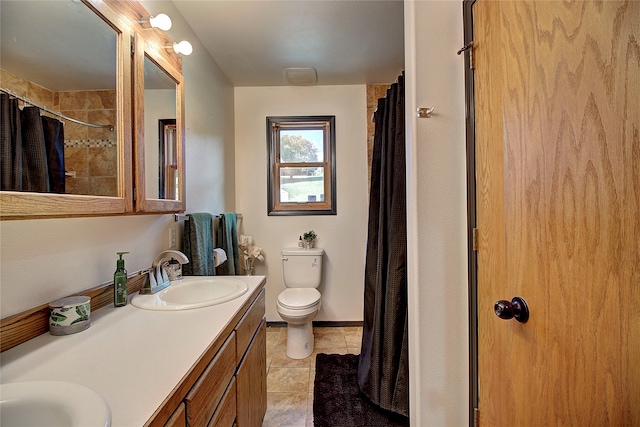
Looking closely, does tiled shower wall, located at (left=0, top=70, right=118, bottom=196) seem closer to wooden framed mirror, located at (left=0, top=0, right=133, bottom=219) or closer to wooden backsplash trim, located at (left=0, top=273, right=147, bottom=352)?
wooden framed mirror, located at (left=0, top=0, right=133, bottom=219)

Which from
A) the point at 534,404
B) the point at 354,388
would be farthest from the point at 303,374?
the point at 534,404

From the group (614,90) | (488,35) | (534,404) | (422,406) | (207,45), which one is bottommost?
(422,406)

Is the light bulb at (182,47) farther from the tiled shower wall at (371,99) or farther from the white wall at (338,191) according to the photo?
the tiled shower wall at (371,99)

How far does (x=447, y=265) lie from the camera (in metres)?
1.15

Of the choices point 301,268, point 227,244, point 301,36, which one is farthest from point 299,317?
point 301,36

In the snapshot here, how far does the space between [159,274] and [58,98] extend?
740mm

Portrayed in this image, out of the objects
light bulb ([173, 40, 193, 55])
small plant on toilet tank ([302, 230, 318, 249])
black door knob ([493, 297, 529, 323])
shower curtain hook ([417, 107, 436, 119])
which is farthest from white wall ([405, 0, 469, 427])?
small plant on toilet tank ([302, 230, 318, 249])

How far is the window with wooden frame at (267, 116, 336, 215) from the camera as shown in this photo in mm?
2621

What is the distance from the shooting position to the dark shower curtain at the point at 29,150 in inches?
24.3

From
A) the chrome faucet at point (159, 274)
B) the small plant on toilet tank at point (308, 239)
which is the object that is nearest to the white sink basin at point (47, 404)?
the chrome faucet at point (159, 274)

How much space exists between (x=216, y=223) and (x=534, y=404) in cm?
197

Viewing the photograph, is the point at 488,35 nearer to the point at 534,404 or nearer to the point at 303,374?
the point at 534,404

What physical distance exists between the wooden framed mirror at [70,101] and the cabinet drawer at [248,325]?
0.62 m

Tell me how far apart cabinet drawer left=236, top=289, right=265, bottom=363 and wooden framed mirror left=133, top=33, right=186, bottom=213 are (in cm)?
61
